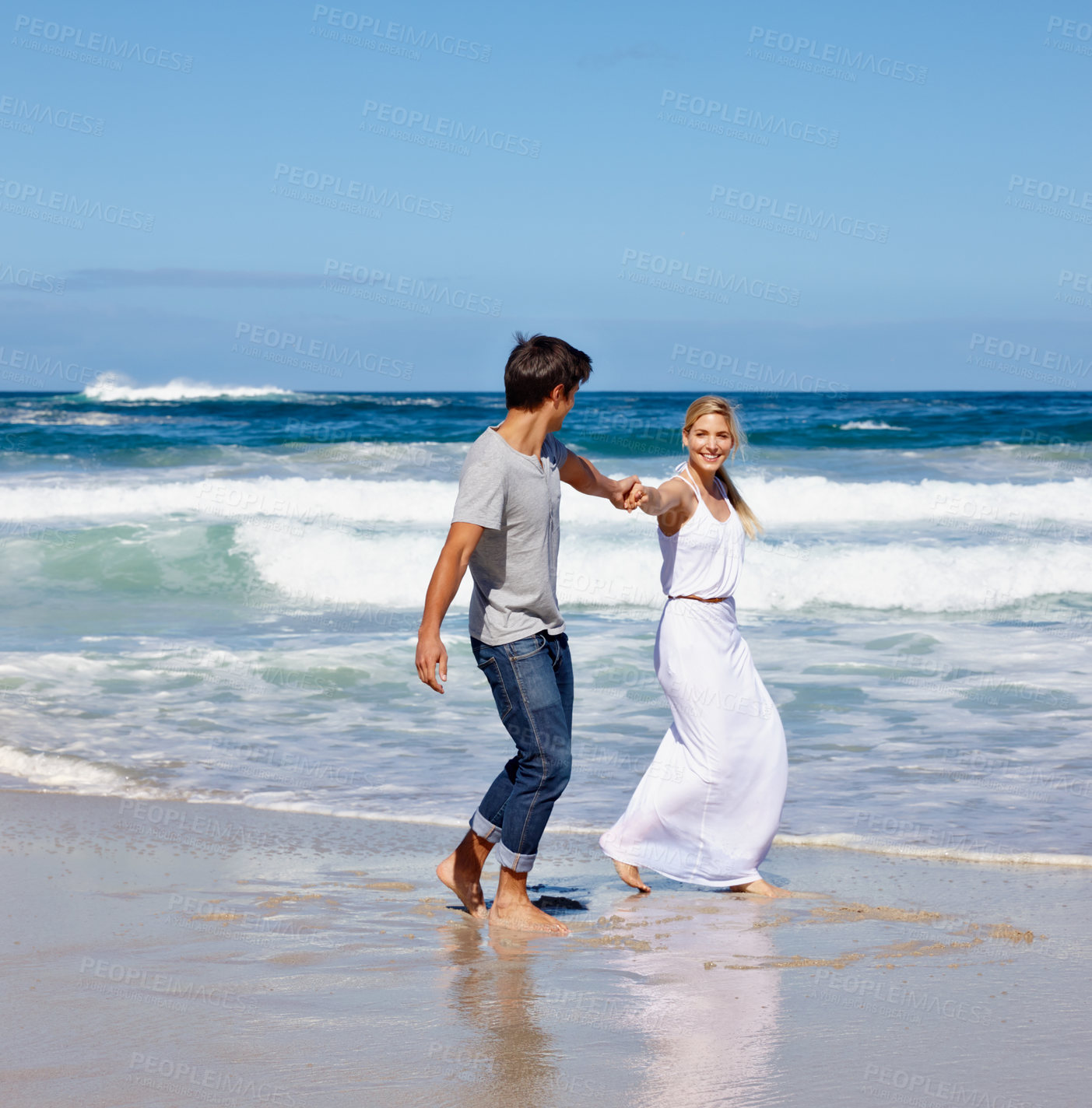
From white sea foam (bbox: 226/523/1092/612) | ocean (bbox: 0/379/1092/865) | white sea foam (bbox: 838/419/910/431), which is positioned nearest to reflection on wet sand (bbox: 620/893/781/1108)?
ocean (bbox: 0/379/1092/865)

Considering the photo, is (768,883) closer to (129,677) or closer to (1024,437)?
(129,677)

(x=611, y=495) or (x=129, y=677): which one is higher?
(x=611, y=495)

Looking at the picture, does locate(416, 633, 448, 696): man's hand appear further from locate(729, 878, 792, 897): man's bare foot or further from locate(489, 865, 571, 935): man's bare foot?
locate(729, 878, 792, 897): man's bare foot

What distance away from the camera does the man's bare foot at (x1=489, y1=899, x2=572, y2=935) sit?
12.2 ft

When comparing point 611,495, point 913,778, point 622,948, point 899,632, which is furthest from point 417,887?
point 899,632

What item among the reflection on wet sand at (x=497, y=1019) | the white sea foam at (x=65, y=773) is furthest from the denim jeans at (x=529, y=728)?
the white sea foam at (x=65, y=773)

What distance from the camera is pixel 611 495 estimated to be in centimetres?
394

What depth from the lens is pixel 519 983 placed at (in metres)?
3.21

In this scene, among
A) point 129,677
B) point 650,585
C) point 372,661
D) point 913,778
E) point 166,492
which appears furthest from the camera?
point 166,492

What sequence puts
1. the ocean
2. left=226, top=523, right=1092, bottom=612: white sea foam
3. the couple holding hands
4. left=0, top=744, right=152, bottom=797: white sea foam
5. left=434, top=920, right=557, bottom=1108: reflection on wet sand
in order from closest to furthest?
left=434, top=920, right=557, bottom=1108: reflection on wet sand < the couple holding hands < left=0, top=744, right=152, bottom=797: white sea foam < the ocean < left=226, top=523, right=1092, bottom=612: white sea foam

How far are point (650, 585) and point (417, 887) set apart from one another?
9.01 metres

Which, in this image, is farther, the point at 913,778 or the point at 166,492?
the point at 166,492

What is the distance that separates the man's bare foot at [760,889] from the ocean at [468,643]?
2.45 feet

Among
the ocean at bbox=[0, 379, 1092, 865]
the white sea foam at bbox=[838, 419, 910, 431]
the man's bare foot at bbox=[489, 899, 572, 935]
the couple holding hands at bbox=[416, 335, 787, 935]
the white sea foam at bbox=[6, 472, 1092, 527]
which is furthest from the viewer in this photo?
the white sea foam at bbox=[838, 419, 910, 431]
